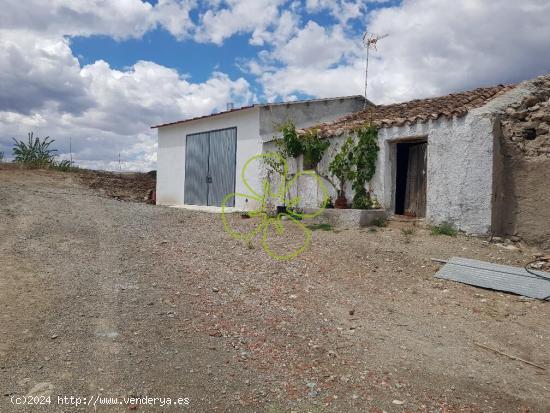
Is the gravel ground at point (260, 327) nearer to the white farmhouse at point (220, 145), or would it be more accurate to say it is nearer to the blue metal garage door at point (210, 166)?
the white farmhouse at point (220, 145)

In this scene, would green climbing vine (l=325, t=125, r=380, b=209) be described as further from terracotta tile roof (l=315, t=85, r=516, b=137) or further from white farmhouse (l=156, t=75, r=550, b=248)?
terracotta tile roof (l=315, t=85, r=516, b=137)

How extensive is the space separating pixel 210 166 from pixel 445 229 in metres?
8.12

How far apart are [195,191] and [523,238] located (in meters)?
10.0

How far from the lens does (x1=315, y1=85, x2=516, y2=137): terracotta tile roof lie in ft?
26.7

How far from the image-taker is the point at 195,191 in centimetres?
1413

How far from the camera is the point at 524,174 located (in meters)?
7.30

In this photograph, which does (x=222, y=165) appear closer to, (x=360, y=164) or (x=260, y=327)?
(x=360, y=164)

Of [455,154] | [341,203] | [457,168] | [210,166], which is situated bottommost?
[341,203]

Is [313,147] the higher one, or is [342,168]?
[313,147]

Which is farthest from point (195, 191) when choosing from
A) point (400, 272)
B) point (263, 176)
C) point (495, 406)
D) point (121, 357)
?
point (495, 406)

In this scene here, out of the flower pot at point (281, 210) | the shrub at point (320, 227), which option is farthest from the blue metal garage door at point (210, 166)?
the shrub at point (320, 227)

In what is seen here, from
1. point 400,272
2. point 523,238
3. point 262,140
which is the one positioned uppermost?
point 262,140

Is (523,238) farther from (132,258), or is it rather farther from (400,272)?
(132,258)

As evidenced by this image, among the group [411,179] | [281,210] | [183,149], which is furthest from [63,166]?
[411,179]
